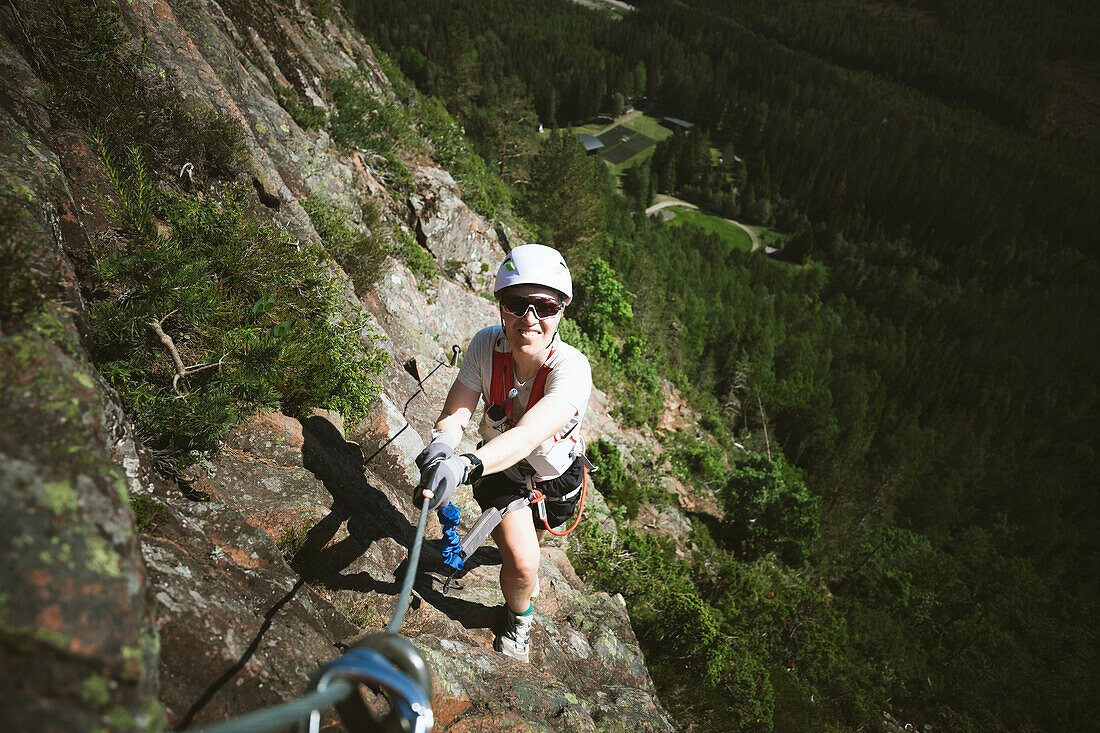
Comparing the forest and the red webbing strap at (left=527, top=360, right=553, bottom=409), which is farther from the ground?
the red webbing strap at (left=527, top=360, right=553, bottom=409)

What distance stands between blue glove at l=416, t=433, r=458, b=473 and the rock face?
3.11ft

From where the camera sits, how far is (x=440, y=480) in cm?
298

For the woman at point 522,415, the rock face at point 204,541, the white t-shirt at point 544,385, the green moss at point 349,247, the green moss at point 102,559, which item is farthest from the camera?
the green moss at point 349,247

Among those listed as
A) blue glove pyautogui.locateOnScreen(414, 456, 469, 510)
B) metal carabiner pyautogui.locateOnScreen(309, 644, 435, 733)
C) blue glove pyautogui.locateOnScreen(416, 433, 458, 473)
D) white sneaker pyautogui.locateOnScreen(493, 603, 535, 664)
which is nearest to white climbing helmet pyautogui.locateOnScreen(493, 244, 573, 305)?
blue glove pyautogui.locateOnScreen(416, 433, 458, 473)

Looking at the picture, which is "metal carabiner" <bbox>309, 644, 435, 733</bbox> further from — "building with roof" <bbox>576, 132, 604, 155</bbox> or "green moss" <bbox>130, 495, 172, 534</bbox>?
"building with roof" <bbox>576, 132, 604, 155</bbox>

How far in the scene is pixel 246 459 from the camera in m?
3.85

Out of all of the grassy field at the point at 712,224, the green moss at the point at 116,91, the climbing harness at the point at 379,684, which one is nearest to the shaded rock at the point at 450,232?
the green moss at the point at 116,91

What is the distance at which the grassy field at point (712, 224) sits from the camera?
347ft

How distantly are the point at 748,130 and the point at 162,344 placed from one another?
155367 mm

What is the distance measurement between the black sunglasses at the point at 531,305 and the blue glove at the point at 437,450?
94 cm

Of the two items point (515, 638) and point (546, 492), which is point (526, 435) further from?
point (515, 638)

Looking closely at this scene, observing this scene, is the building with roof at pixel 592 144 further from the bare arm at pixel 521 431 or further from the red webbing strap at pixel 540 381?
the bare arm at pixel 521 431

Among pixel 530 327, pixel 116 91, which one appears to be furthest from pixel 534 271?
pixel 116 91

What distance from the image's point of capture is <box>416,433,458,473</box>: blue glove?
3123mm
